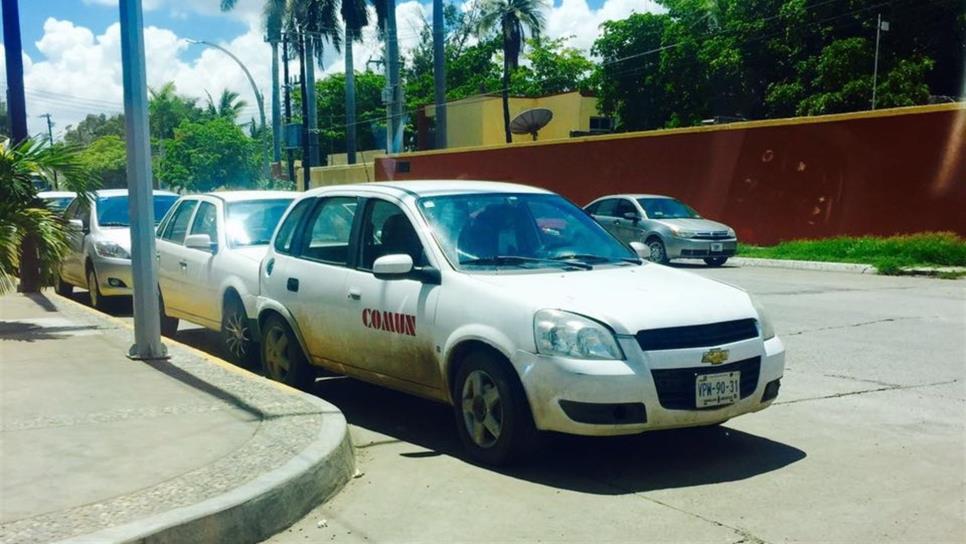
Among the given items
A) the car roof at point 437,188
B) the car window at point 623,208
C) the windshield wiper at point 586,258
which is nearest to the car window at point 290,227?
the car roof at point 437,188

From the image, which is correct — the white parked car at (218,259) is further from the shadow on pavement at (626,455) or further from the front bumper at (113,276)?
the shadow on pavement at (626,455)

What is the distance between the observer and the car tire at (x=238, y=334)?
28.6ft

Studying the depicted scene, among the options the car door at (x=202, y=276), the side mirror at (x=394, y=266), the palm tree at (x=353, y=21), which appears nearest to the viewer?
the side mirror at (x=394, y=266)

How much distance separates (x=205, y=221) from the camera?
34.6ft

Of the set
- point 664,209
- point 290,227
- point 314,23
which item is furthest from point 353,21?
point 290,227

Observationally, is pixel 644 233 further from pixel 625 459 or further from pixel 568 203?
pixel 625 459

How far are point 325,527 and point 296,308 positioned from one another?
292 centimetres

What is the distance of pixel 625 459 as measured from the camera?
590cm

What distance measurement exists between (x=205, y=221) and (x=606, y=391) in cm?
652

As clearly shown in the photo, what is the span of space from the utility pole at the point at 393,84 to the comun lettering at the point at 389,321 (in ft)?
106

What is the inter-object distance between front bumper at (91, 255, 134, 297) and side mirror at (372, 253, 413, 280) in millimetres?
7800

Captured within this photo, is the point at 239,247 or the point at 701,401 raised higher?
the point at 239,247

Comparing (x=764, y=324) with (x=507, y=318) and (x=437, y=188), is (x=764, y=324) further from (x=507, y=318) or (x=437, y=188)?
(x=437, y=188)

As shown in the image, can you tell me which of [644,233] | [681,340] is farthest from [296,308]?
[644,233]
